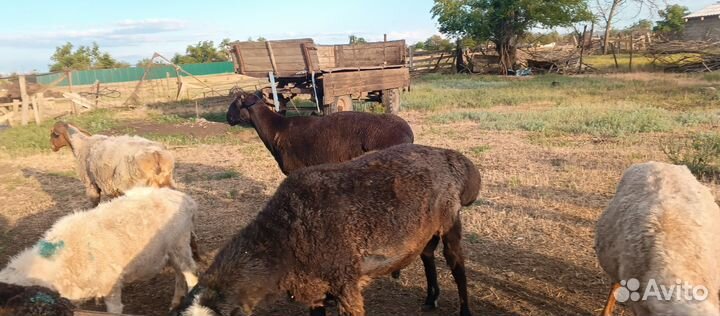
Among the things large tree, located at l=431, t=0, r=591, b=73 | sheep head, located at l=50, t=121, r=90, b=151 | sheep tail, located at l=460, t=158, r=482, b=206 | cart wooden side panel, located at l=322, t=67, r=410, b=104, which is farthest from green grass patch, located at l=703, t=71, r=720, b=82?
sheep head, located at l=50, t=121, r=90, b=151

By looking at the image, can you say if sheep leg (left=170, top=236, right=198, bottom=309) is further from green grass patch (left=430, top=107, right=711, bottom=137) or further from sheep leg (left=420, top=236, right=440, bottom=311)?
green grass patch (left=430, top=107, right=711, bottom=137)

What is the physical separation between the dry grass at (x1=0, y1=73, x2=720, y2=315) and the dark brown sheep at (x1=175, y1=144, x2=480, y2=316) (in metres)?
0.40

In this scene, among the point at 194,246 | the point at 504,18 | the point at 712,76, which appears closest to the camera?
the point at 194,246

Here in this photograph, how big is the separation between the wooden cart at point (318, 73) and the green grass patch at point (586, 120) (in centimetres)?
209

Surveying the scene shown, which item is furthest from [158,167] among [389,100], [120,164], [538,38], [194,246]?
[538,38]

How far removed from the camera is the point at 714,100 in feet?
54.9

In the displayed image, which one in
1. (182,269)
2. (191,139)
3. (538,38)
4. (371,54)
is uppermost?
(538,38)

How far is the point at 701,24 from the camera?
43.8 m

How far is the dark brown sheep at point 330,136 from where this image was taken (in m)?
7.33

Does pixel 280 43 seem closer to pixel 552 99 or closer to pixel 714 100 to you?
pixel 552 99

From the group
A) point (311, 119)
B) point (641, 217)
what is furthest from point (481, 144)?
point (641, 217)

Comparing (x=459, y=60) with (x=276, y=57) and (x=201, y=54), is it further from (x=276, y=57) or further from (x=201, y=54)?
(x=201, y=54)

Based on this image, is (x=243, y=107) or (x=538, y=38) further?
(x=538, y=38)

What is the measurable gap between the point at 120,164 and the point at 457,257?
5.11 metres
